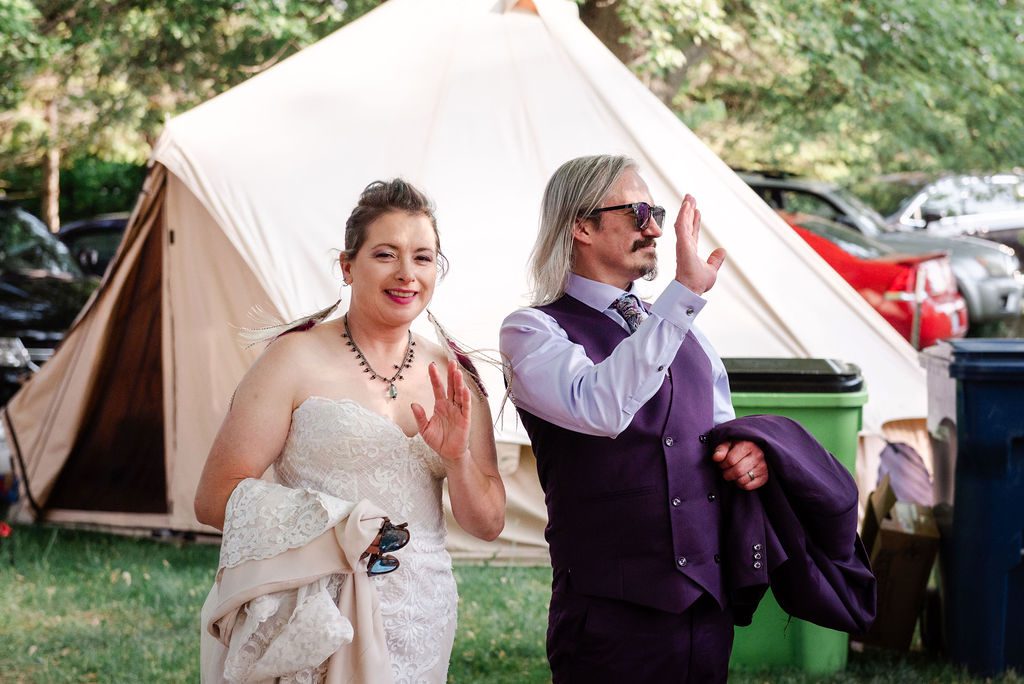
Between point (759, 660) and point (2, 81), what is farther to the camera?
point (2, 81)

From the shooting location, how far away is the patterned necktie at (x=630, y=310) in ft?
9.73

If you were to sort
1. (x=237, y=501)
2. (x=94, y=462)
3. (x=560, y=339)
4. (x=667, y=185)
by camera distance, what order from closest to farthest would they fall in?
(x=237, y=501)
(x=560, y=339)
(x=667, y=185)
(x=94, y=462)

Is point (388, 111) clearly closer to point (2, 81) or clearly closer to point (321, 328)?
point (321, 328)

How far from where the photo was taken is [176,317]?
671 cm

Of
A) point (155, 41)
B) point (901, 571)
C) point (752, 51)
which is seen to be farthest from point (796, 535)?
point (155, 41)

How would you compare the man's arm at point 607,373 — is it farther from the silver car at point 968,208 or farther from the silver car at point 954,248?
the silver car at point 968,208

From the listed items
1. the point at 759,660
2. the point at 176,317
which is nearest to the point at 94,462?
the point at 176,317

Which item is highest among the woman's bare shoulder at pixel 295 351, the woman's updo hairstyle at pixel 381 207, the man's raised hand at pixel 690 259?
the woman's updo hairstyle at pixel 381 207

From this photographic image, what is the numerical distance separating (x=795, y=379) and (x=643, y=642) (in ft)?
6.72

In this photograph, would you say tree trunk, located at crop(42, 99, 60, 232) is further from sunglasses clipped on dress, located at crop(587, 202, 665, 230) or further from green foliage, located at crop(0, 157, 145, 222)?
sunglasses clipped on dress, located at crop(587, 202, 665, 230)

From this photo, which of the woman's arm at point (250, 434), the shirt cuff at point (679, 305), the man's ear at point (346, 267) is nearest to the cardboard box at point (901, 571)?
the shirt cuff at point (679, 305)

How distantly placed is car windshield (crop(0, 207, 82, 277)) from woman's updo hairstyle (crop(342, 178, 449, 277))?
8189mm

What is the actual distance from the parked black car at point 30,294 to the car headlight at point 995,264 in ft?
29.8

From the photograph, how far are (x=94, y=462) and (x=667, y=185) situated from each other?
12.2 ft
